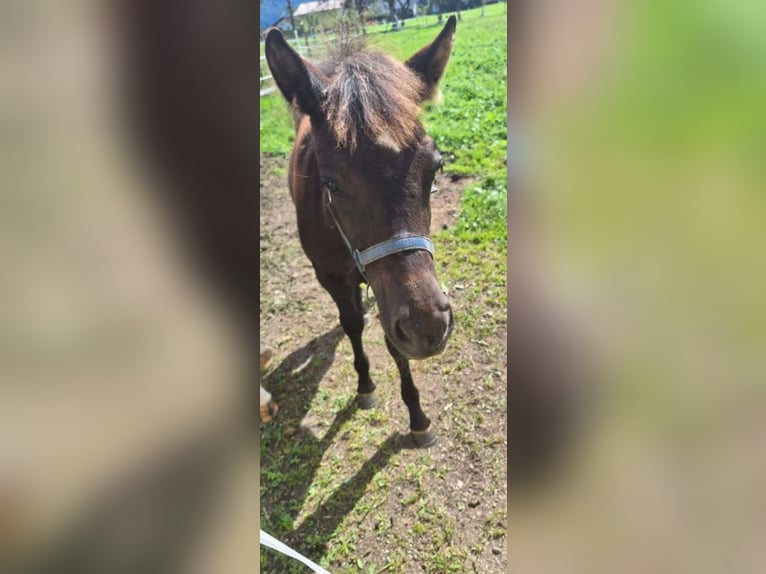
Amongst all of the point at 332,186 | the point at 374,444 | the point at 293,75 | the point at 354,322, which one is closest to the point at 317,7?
the point at 293,75

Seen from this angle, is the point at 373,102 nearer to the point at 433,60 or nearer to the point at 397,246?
the point at 433,60

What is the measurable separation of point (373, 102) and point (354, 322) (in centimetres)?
112

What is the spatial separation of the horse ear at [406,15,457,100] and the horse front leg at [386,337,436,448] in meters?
1.04

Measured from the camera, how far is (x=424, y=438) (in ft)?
6.08

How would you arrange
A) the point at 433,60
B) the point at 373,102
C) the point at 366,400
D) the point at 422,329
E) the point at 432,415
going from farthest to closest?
the point at 366,400, the point at 432,415, the point at 433,60, the point at 373,102, the point at 422,329

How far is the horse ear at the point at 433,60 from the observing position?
4.66ft
